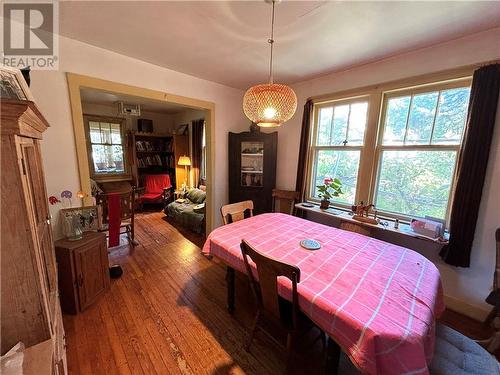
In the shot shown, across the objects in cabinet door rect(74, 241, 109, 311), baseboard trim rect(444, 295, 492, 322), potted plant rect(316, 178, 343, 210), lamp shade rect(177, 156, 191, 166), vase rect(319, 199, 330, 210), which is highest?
lamp shade rect(177, 156, 191, 166)

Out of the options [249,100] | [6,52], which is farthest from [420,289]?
[6,52]

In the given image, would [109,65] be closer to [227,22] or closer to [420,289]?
[227,22]

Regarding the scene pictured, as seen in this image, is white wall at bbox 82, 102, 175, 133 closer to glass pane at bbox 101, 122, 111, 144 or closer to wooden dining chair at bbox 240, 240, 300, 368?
glass pane at bbox 101, 122, 111, 144

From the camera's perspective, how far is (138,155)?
5371 mm

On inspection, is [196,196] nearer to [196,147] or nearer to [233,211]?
[196,147]

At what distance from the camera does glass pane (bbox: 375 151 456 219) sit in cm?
206

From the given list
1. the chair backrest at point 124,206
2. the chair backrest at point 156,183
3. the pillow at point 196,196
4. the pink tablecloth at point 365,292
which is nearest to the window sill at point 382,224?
the pink tablecloth at point 365,292

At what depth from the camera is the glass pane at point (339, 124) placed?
271 centimetres

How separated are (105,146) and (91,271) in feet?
12.6

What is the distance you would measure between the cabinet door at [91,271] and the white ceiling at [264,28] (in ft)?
6.32

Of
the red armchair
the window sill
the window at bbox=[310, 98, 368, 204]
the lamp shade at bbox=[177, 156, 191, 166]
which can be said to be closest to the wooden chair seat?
the window sill

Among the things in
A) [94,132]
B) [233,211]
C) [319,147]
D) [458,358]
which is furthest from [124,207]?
[458,358]

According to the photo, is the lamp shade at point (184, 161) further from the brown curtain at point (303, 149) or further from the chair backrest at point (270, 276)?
the chair backrest at point (270, 276)

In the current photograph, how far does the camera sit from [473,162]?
176 cm
